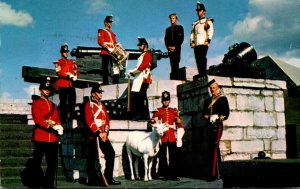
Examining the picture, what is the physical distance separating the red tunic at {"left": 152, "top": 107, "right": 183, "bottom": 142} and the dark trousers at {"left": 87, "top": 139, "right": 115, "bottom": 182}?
1.09 m

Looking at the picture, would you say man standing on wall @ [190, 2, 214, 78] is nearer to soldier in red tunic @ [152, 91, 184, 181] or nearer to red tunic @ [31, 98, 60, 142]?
soldier in red tunic @ [152, 91, 184, 181]

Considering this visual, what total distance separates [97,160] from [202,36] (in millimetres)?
3586

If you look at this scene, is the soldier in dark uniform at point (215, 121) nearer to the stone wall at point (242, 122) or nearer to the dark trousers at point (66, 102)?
the stone wall at point (242, 122)

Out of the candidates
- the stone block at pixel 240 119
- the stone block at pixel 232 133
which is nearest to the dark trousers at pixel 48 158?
the stone block at pixel 232 133

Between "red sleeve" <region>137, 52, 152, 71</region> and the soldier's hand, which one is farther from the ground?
"red sleeve" <region>137, 52, 152, 71</region>

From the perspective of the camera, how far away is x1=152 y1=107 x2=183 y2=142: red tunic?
6.79 meters

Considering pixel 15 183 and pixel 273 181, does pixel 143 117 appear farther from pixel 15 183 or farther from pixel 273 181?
pixel 273 181

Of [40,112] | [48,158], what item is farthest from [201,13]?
[48,158]

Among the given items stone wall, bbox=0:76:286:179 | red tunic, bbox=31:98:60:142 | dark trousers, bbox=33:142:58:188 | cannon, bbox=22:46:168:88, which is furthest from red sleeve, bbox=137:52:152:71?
cannon, bbox=22:46:168:88

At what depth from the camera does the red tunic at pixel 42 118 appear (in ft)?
19.5

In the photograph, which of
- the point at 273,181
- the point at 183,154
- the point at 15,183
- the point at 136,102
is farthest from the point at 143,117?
the point at 273,181

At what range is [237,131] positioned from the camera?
7242 millimetres

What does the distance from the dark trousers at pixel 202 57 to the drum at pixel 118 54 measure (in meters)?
2.70

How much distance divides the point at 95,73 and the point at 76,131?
264 inches
